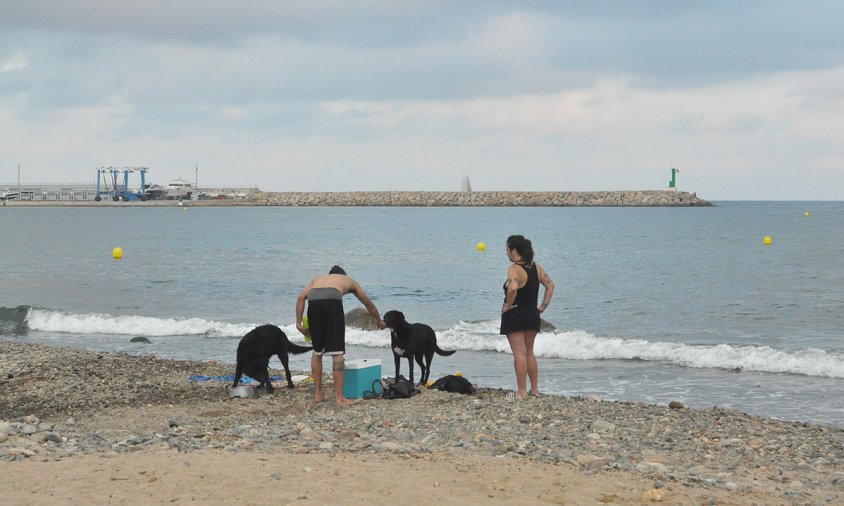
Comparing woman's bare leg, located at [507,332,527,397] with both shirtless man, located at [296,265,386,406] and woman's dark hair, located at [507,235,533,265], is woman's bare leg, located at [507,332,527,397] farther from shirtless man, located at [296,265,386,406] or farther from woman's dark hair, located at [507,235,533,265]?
shirtless man, located at [296,265,386,406]

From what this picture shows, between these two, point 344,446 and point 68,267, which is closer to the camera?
point 344,446

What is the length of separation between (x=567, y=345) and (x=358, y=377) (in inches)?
302

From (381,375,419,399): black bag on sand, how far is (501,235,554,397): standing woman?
4.17 feet

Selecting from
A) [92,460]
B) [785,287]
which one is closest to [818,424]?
[92,460]

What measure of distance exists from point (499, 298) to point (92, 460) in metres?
22.2

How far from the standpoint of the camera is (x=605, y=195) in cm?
15138

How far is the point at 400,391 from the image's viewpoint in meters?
10.5

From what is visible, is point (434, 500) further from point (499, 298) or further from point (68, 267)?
point (68, 267)

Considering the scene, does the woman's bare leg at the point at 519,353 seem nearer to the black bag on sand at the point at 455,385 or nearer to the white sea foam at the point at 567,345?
the black bag on sand at the point at 455,385

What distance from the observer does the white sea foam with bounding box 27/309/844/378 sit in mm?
15492

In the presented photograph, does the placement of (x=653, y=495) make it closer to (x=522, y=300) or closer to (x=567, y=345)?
(x=522, y=300)

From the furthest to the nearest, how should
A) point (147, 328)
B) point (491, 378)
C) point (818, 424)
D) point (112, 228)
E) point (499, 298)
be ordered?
point (112, 228)
point (499, 298)
point (147, 328)
point (491, 378)
point (818, 424)

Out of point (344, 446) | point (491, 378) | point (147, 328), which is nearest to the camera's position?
point (344, 446)

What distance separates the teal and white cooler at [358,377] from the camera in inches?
413
